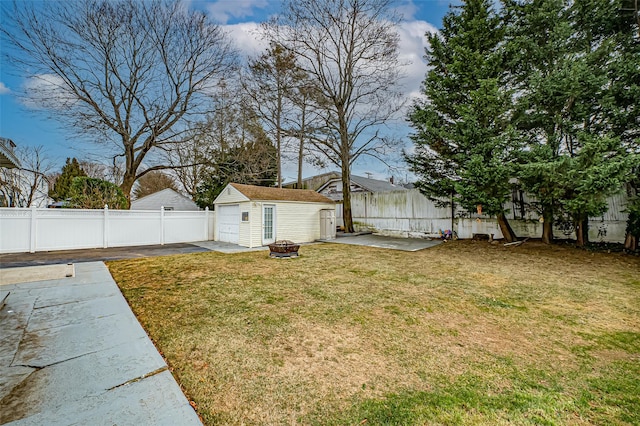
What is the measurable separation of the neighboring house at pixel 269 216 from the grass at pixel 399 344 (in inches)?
181

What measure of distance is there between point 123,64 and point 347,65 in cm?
1137

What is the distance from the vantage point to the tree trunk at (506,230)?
9.84 meters

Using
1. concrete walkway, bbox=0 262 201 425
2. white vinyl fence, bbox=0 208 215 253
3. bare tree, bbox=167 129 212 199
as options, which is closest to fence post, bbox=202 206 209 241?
white vinyl fence, bbox=0 208 215 253

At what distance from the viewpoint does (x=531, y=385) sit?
217 centimetres

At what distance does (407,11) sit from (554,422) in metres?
15.8

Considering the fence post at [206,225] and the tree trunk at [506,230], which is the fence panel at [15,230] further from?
the tree trunk at [506,230]

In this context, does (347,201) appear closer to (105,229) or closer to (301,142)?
(301,142)

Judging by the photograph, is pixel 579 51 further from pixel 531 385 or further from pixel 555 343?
pixel 531 385

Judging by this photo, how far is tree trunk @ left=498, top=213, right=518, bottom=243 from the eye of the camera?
32.3 ft

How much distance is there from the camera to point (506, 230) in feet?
32.4

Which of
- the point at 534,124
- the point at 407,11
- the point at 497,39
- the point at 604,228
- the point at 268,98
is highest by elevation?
the point at 407,11

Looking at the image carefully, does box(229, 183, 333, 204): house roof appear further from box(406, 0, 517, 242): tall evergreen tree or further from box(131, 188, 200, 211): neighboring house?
box(131, 188, 200, 211): neighboring house

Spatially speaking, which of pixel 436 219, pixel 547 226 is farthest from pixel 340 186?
pixel 547 226

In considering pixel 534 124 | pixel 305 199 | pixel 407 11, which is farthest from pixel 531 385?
pixel 407 11
